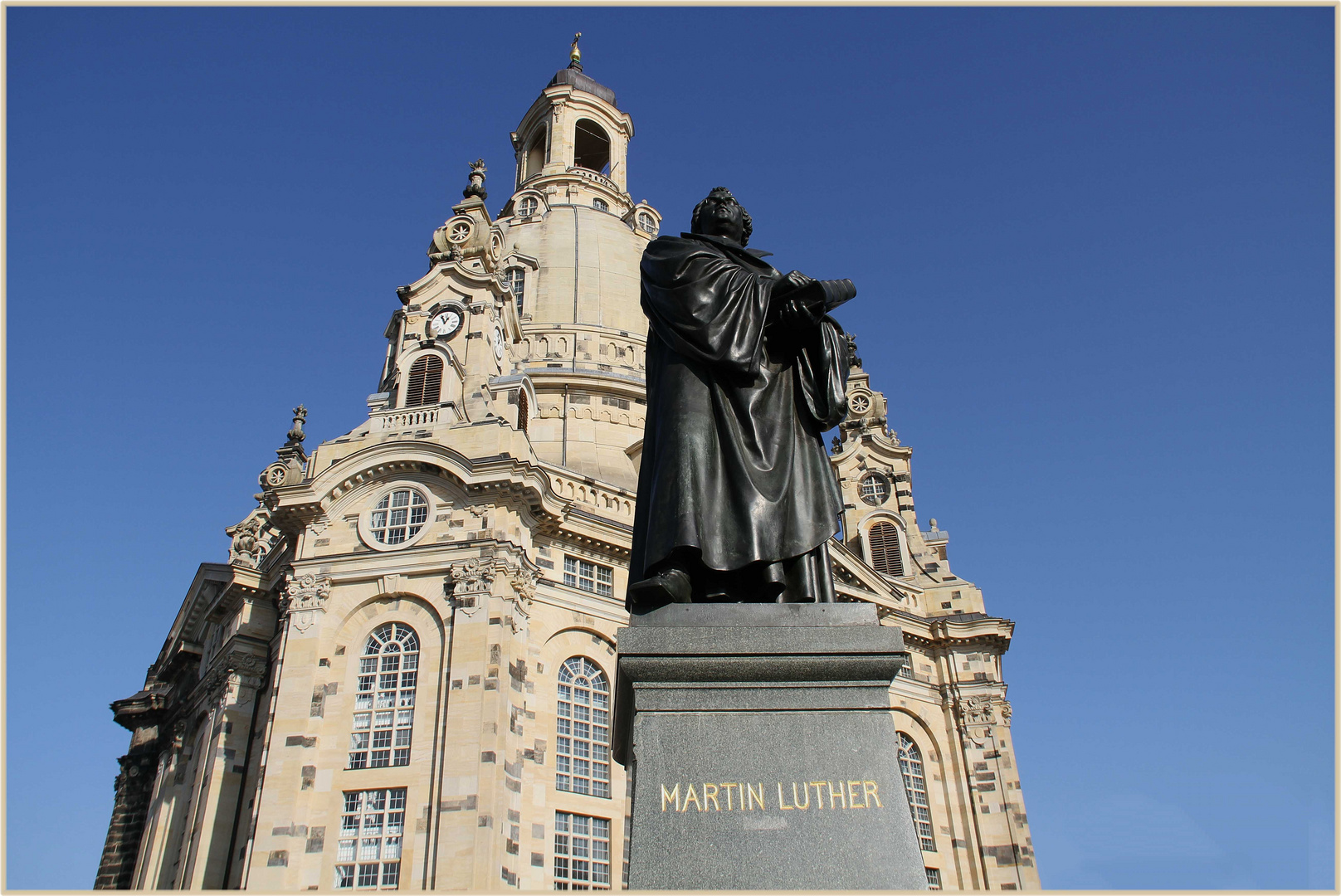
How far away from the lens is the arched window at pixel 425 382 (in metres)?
33.1

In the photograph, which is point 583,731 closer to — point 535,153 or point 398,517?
point 398,517

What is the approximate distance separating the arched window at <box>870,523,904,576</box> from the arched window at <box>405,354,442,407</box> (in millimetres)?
19601

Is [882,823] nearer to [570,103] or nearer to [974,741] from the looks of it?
[974,741]

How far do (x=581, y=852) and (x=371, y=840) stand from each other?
5.45 m

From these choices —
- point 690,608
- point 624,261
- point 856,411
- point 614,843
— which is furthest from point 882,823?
point 624,261

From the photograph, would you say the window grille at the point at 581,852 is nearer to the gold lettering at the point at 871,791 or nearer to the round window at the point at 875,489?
the gold lettering at the point at 871,791

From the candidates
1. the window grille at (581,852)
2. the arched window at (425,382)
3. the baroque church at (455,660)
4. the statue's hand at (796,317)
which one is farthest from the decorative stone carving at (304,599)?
the statue's hand at (796,317)

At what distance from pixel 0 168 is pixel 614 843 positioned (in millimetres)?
23162

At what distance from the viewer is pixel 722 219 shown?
761 centimetres

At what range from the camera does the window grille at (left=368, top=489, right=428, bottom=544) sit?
29.3 metres

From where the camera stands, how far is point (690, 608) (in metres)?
5.89

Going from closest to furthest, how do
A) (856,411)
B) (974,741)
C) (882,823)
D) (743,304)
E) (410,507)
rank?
(882,823)
(743,304)
(410,507)
(974,741)
(856,411)

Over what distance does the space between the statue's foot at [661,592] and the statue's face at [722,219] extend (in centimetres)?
286

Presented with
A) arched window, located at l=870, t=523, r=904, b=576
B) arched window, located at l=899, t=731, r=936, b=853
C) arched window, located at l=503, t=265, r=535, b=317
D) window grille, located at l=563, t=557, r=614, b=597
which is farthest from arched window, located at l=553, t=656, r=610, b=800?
arched window, located at l=503, t=265, r=535, b=317
